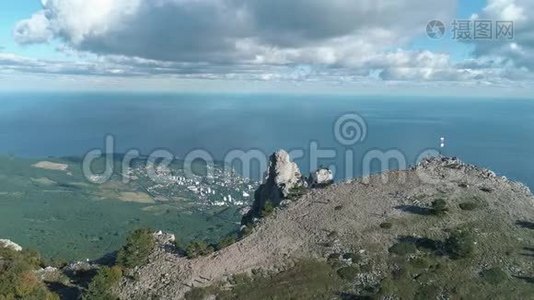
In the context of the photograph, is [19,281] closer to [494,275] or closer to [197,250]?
[197,250]

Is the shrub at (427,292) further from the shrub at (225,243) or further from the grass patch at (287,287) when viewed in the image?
the shrub at (225,243)

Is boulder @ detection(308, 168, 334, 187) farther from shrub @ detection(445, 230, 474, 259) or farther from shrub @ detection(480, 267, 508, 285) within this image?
shrub @ detection(480, 267, 508, 285)

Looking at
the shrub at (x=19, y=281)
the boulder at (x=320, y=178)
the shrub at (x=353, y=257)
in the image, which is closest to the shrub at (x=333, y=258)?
the shrub at (x=353, y=257)

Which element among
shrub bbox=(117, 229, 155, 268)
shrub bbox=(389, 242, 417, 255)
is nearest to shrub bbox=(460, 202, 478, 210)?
shrub bbox=(389, 242, 417, 255)

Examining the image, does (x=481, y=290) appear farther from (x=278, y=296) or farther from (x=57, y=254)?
(x=57, y=254)

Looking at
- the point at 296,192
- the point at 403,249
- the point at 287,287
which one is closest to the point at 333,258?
the point at 287,287

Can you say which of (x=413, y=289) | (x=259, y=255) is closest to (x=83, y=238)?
(x=259, y=255)
